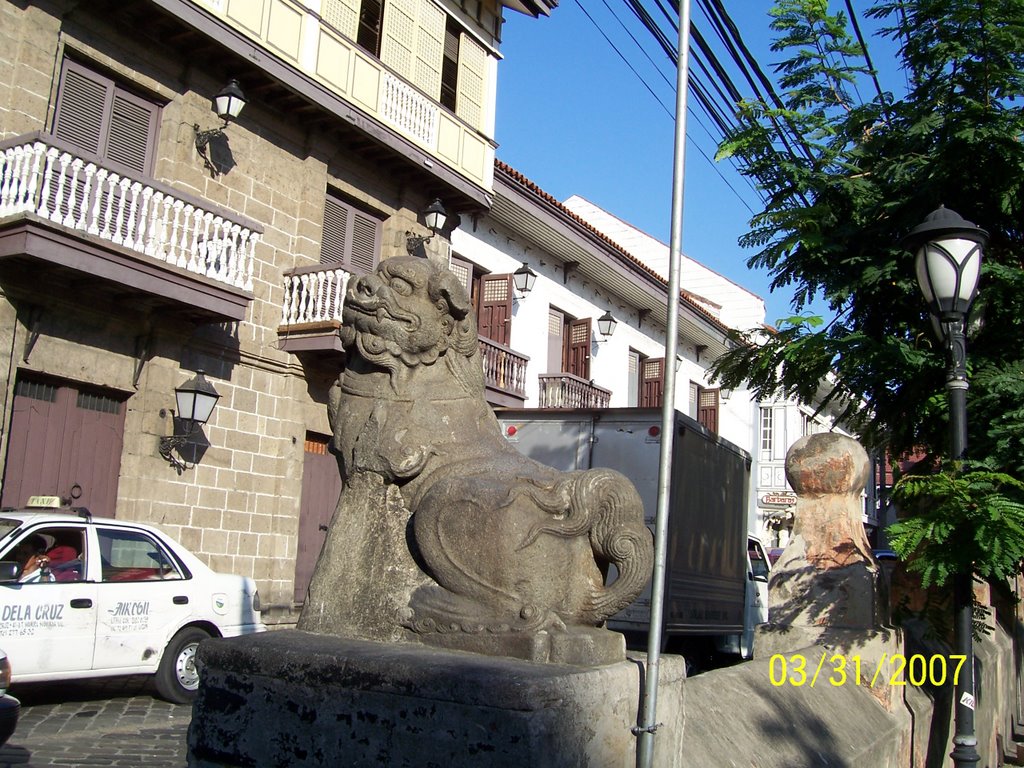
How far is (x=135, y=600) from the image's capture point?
855cm

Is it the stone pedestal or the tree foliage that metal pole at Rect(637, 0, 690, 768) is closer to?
the stone pedestal

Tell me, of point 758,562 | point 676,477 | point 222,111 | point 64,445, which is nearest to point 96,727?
point 64,445

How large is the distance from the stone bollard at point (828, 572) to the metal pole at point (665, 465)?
294cm

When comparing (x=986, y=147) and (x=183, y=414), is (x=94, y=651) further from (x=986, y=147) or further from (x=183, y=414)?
(x=986, y=147)

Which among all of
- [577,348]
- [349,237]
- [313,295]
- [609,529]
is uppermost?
[349,237]

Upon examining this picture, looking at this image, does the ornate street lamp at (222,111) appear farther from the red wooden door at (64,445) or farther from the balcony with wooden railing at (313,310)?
the red wooden door at (64,445)

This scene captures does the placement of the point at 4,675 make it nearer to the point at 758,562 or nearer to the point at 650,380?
the point at 758,562

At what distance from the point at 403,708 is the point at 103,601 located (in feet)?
20.9

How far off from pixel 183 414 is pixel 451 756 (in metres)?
10.4

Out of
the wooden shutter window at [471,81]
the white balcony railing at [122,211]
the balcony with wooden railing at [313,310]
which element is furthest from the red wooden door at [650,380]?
the white balcony railing at [122,211]

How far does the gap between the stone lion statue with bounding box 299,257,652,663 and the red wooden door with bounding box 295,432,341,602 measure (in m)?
11.5

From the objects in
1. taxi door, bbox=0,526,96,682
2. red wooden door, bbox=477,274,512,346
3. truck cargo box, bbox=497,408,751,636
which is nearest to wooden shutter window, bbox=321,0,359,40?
red wooden door, bbox=477,274,512,346

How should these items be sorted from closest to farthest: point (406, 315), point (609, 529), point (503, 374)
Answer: point (609, 529)
point (406, 315)
point (503, 374)

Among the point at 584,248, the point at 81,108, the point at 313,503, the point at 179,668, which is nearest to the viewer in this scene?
the point at 179,668
